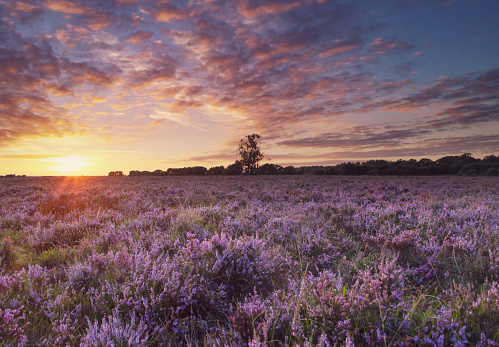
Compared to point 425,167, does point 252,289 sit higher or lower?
lower

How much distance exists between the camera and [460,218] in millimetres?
6098

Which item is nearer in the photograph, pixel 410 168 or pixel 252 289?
pixel 252 289

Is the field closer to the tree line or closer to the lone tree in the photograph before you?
the tree line

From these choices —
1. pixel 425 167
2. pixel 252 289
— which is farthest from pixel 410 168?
pixel 252 289

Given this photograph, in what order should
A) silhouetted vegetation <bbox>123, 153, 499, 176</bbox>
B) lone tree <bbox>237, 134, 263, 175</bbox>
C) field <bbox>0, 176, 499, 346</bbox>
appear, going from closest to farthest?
field <bbox>0, 176, 499, 346</bbox>, silhouetted vegetation <bbox>123, 153, 499, 176</bbox>, lone tree <bbox>237, 134, 263, 175</bbox>

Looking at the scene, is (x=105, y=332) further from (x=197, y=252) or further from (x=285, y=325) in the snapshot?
(x=197, y=252)

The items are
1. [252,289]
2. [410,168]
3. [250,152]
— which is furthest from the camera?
[250,152]

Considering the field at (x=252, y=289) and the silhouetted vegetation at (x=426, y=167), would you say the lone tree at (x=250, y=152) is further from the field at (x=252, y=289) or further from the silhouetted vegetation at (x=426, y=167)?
the field at (x=252, y=289)

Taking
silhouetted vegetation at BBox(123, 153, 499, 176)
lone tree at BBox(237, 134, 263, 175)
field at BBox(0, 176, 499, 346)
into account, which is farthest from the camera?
lone tree at BBox(237, 134, 263, 175)

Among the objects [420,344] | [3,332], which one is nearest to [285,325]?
[420,344]

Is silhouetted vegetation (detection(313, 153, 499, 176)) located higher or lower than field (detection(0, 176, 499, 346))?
higher

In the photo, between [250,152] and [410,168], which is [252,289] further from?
[250,152]

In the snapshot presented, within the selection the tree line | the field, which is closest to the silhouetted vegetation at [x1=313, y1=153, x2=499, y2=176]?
the tree line

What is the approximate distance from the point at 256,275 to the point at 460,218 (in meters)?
5.48
